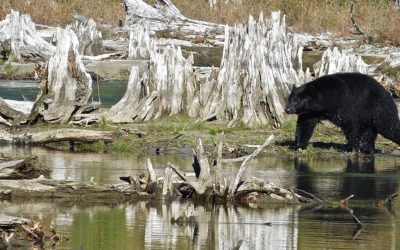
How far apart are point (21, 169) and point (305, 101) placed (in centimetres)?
678

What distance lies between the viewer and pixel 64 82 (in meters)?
21.6

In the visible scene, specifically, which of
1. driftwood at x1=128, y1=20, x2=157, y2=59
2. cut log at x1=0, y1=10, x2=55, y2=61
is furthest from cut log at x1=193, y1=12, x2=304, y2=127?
cut log at x1=0, y1=10, x2=55, y2=61

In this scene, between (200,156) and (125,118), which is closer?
(200,156)

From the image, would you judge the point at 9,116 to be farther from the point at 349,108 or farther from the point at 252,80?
the point at 349,108

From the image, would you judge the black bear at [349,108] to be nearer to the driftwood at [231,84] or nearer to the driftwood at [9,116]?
the driftwood at [231,84]

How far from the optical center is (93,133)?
1980 centimetres

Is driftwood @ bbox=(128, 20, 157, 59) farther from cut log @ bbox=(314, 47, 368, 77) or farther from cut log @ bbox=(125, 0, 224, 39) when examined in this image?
cut log @ bbox=(314, 47, 368, 77)

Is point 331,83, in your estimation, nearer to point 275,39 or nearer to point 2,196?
point 275,39

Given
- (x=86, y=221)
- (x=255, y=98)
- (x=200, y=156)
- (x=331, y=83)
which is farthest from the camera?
(x=255, y=98)

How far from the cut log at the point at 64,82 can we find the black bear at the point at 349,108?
4.02 m

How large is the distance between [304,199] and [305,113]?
566 centimetres

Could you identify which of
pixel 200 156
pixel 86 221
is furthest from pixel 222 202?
pixel 86 221

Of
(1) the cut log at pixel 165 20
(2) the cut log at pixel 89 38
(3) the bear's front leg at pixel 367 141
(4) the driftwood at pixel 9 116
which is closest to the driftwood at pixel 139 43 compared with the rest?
(2) the cut log at pixel 89 38

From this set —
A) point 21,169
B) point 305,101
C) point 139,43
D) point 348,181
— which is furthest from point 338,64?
point 139,43
